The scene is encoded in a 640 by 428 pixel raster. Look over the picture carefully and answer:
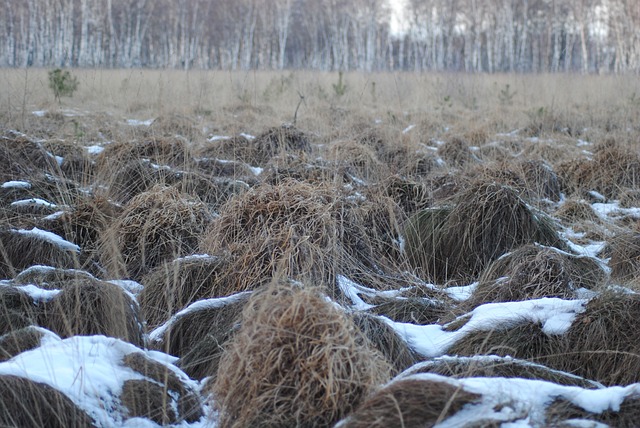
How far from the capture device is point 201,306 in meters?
2.87

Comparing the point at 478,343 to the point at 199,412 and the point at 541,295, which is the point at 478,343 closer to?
the point at 541,295

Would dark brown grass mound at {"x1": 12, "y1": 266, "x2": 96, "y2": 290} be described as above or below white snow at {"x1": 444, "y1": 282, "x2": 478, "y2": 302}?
above

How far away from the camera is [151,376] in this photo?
228 centimetres

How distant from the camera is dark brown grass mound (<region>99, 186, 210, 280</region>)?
3.56 metres

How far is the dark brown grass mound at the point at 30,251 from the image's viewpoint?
3.46 metres

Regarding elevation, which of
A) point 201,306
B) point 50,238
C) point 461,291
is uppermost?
point 50,238

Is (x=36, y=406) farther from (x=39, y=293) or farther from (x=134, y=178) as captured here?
(x=134, y=178)

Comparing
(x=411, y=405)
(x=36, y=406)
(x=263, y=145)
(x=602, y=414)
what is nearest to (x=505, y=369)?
(x=602, y=414)

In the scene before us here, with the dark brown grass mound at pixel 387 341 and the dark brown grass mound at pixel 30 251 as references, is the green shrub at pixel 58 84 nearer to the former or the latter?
the dark brown grass mound at pixel 30 251

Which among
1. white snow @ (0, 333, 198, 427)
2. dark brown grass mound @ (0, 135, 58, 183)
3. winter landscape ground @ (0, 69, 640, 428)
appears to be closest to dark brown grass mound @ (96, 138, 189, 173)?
winter landscape ground @ (0, 69, 640, 428)

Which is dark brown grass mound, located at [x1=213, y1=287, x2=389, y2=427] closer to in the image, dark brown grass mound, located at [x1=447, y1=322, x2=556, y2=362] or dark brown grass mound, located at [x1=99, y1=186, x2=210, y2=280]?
dark brown grass mound, located at [x1=447, y1=322, x2=556, y2=362]

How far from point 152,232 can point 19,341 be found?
1.37 meters

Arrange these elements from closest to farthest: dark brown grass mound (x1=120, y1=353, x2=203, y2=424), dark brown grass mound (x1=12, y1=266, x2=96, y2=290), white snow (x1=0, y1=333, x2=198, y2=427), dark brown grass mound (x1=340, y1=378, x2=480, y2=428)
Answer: dark brown grass mound (x1=340, y1=378, x2=480, y2=428), white snow (x1=0, y1=333, x2=198, y2=427), dark brown grass mound (x1=120, y1=353, x2=203, y2=424), dark brown grass mound (x1=12, y1=266, x2=96, y2=290)

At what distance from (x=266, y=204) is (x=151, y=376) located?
1278 mm
